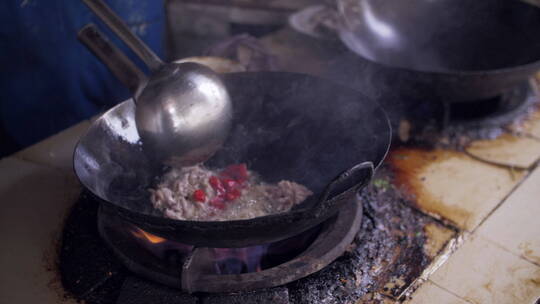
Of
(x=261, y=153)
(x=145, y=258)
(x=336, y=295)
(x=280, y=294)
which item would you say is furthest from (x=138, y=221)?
(x=261, y=153)

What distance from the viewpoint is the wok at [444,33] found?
9.78 feet

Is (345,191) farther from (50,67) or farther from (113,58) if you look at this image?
(50,67)

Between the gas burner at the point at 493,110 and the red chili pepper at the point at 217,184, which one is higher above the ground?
the red chili pepper at the point at 217,184

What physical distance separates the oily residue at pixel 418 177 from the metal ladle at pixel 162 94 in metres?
1.05

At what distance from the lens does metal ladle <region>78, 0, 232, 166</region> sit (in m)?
1.95

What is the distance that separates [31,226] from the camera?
7.25 ft

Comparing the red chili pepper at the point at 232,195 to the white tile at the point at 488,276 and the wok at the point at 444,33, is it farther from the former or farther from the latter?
the wok at the point at 444,33

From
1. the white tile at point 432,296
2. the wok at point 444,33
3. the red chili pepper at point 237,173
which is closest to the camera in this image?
the white tile at point 432,296

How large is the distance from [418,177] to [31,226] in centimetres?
189

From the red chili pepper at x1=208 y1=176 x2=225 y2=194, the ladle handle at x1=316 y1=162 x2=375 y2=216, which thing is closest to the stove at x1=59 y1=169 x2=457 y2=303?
the red chili pepper at x1=208 y1=176 x2=225 y2=194

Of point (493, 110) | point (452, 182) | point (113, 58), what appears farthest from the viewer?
point (493, 110)

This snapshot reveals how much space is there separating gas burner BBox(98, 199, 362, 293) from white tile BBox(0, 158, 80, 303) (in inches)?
10.1

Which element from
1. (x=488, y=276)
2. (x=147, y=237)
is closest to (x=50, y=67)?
(x=147, y=237)

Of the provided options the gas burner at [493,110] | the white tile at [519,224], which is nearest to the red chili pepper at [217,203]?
the white tile at [519,224]
